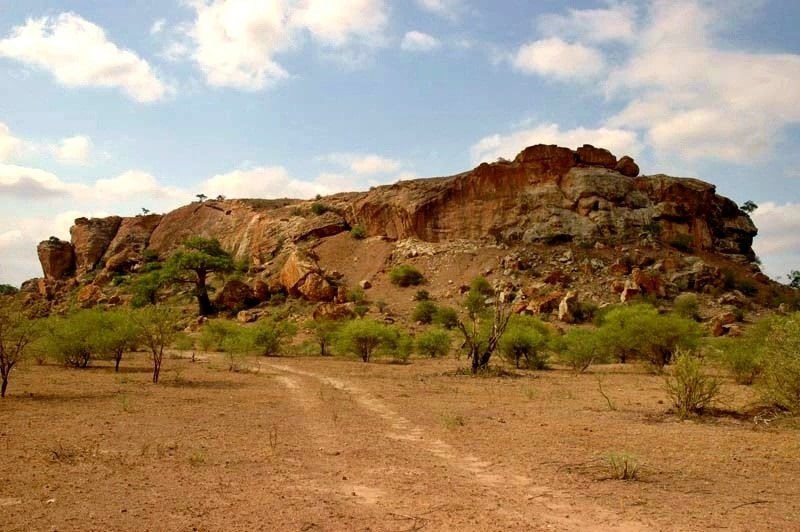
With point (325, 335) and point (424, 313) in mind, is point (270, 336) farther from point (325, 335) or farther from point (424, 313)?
point (424, 313)

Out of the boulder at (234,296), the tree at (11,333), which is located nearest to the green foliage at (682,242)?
the boulder at (234,296)

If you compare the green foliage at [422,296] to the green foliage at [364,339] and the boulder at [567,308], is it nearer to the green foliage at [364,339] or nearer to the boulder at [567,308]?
the boulder at [567,308]

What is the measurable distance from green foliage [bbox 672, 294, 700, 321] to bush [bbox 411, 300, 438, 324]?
16.1 metres

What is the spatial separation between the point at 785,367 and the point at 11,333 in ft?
53.9

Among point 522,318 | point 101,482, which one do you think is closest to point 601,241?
point 522,318

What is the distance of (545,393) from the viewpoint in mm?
16719

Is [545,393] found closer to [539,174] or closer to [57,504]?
[57,504]

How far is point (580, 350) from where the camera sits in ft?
80.2

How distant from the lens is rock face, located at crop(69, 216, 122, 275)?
73312 mm

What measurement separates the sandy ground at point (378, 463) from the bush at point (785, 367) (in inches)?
27.0

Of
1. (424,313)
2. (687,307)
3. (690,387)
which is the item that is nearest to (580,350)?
(690,387)

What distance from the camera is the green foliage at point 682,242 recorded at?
5347 centimetres

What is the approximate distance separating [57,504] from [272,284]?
1884 inches

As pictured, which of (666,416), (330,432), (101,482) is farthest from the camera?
(666,416)
